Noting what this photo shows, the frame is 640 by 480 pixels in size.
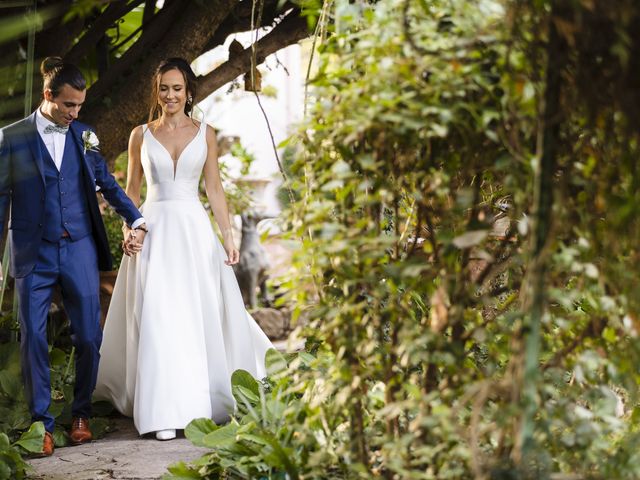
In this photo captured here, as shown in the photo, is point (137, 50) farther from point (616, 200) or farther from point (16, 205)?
point (616, 200)

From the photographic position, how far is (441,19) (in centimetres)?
229

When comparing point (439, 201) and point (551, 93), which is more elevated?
point (551, 93)

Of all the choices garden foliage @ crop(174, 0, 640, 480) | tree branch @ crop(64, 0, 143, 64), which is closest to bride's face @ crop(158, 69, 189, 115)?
tree branch @ crop(64, 0, 143, 64)

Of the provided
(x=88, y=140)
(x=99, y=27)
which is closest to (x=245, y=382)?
(x=88, y=140)

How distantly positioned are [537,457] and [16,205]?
2826 mm

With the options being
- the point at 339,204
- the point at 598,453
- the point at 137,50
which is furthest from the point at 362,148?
the point at 137,50

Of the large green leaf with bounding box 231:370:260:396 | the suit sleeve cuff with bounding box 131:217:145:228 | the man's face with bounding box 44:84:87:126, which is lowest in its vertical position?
the large green leaf with bounding box 231:370:260:396

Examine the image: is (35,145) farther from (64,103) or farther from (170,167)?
(170,167)

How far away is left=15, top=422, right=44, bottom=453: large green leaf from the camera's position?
385cm

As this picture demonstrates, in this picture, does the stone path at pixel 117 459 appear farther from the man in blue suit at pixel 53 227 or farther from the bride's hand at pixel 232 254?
the bride's hand at pixel 232 254

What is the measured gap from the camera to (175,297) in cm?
459

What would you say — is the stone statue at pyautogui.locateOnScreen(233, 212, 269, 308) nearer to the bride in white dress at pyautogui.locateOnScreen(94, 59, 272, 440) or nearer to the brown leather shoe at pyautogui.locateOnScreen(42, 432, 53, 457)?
the bride in white dress at pyautogui.locateOnScreen(94, 59, 272, 440)

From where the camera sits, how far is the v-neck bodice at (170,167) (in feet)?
15.6

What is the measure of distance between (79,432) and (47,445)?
0.31 meters
